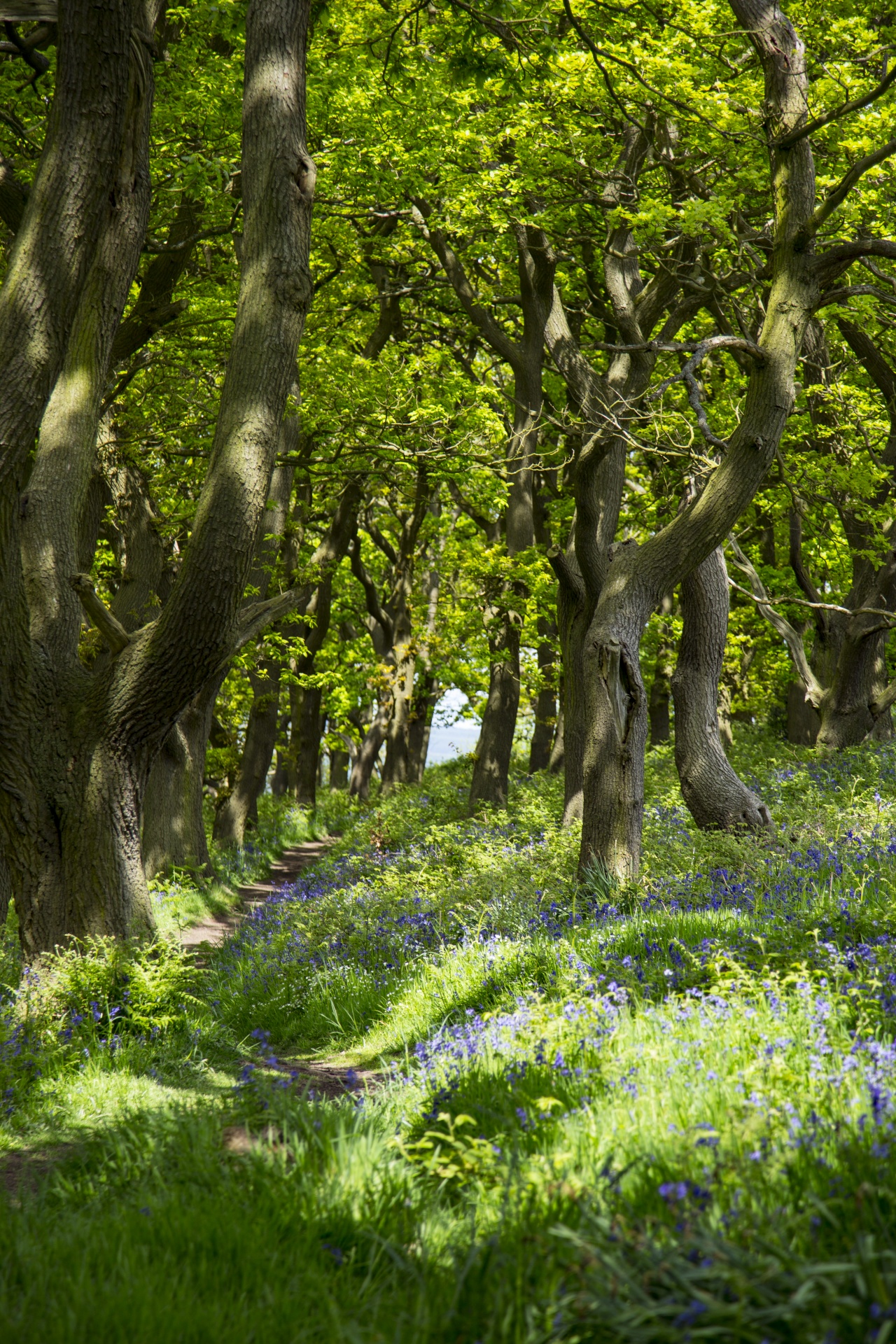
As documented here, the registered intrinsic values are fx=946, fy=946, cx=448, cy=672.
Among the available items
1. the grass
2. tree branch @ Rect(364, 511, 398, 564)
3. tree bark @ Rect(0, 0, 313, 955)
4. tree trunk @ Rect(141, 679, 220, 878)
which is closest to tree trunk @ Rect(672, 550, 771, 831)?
the grass

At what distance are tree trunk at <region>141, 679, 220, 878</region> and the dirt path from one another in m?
0.91

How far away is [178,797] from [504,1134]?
10.8 meters

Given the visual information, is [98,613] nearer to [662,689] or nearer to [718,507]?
[718,507]

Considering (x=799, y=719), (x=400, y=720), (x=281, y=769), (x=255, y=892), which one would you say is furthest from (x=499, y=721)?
(x=281, y=769)

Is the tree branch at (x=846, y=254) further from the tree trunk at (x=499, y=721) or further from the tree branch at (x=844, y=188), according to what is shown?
the tree trunk at (x=499, y=721)

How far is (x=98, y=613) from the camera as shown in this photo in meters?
6.71

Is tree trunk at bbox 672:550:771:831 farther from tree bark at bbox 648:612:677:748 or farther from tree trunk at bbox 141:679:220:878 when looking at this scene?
tree bark at bbox 648:612:677:748

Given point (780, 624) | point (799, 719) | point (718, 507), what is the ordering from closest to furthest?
point (718, 507) → point (780, 624) → point (799, 719)

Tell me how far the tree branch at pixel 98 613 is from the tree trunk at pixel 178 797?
550cm

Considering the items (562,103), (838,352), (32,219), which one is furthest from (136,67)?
(838,352)

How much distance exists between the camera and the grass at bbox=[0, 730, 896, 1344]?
7.78 ft

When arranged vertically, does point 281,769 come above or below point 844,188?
below

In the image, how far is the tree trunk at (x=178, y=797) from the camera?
12812 mm

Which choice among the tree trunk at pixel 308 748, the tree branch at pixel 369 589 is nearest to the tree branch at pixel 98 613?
the tree branch at pixel 369 589
